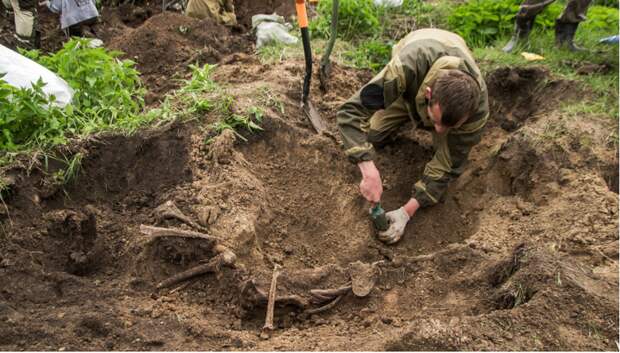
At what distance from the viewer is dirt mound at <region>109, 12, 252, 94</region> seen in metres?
4.55

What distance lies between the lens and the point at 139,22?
19.3ft

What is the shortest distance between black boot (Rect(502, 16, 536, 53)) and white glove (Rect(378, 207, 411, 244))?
86.9 inches

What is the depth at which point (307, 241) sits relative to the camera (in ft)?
10.5

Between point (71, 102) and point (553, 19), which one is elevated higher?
point (553, 19)

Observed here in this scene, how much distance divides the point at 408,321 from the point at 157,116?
2.06 metres

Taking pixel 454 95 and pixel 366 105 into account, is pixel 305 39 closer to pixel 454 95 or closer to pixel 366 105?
pixel 366 105

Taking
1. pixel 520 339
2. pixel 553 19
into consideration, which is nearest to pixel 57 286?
pixel 520 339

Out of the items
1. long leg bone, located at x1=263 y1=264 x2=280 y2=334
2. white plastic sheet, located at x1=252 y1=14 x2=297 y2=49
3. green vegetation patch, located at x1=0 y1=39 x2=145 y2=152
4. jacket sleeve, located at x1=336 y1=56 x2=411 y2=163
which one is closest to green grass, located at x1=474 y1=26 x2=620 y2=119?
jacket sleeve, located at x1=336 y1=56 x2=411 y2=163

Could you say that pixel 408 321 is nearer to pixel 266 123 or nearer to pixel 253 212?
pixel 253 212

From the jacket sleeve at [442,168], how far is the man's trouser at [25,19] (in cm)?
373

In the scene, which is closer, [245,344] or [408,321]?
[245,344]

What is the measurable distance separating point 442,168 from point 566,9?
2.23 meters

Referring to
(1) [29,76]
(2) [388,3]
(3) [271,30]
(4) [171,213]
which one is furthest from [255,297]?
(2) [388,3]

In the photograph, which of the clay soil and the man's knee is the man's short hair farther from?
the man's knee
